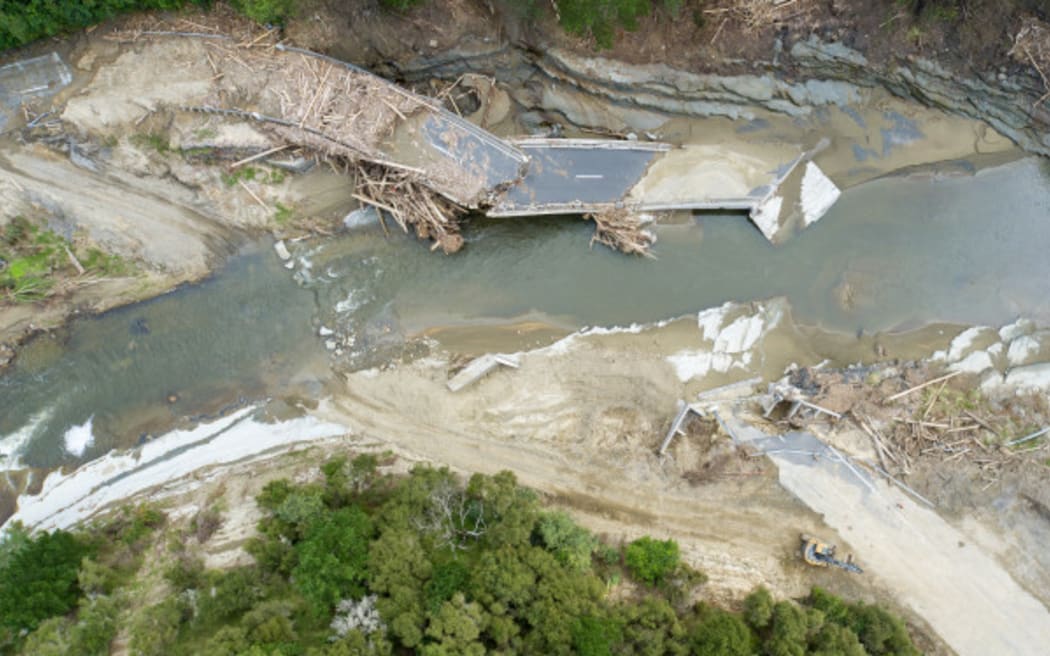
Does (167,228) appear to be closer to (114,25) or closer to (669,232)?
(114,25)

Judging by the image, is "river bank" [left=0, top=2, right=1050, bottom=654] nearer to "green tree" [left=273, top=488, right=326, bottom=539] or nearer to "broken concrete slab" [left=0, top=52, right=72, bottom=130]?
→ "broken concrete slab" [left=0, top=52, right=72, bottom=130]

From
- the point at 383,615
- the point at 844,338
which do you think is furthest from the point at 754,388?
the point at 383,615

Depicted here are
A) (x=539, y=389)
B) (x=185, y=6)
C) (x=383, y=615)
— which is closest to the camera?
(x=383, y=615)

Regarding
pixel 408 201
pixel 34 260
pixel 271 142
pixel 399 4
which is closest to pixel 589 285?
pixel 408 201

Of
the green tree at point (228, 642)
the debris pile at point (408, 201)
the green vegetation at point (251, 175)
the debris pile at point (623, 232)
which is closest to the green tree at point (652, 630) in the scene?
the green tree at point (228, 642)

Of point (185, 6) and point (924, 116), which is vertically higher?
point (185, 6)

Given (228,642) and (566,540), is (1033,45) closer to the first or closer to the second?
(566,540)
